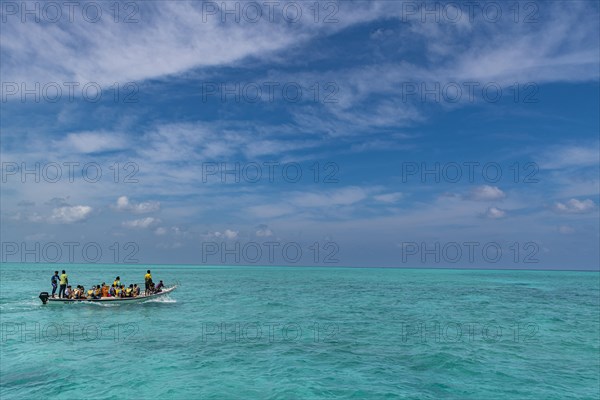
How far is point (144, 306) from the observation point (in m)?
42.2

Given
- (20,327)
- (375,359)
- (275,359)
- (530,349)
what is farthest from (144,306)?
(530,349)

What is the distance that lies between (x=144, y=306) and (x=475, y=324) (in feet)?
108

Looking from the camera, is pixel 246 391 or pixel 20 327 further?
pixel 20 327

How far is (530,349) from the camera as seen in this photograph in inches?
989

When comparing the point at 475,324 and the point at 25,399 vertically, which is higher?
the point at 25,399

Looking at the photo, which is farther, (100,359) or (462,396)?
(100,359)

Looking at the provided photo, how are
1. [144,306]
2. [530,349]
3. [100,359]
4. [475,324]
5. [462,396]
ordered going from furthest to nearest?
[144,306] < [475,324] < [530,349] < [100,359] < [462,396]

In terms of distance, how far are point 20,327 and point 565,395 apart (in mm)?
34619

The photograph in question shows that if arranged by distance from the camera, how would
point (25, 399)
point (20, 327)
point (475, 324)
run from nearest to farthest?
point (25, 399)
point (20, 327)
point (475, 324)

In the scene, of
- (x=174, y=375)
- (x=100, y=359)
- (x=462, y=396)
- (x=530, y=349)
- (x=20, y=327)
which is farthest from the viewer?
(x=20, y=327)

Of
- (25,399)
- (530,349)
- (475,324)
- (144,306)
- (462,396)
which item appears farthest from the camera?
(144,306)

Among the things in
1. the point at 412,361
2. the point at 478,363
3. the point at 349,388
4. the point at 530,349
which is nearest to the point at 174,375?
the point at 349,388

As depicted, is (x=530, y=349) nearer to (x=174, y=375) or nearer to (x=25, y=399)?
(x=174, y=375)

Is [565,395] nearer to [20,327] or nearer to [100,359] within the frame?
[100,359]
